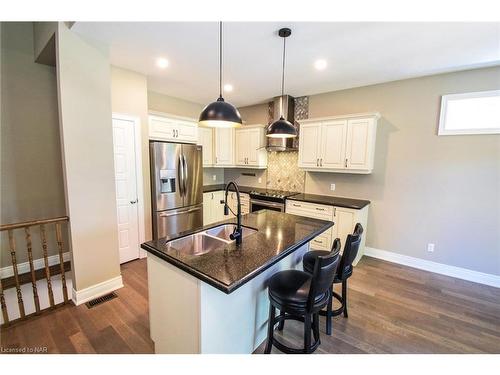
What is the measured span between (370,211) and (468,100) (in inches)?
77.6

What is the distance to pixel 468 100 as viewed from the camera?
2967 mm

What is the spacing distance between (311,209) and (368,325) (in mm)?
1826

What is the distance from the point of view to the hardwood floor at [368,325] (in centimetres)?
189

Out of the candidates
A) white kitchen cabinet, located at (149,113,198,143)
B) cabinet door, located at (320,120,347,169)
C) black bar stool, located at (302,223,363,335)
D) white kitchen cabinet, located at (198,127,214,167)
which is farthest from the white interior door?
cabinet door, located at (320,120,347,169)

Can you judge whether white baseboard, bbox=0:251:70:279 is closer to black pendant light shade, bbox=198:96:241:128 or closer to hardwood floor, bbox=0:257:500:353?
hardwood floor, bbox=0:257:500:353

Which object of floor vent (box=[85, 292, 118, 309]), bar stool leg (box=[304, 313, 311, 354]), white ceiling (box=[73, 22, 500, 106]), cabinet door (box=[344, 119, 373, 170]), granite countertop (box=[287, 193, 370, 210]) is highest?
white ceiling (box=[73, 22, 500, 106])

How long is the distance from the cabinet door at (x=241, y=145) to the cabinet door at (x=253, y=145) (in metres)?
0.06

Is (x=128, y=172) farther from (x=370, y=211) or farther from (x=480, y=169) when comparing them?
(x=480, y=169)

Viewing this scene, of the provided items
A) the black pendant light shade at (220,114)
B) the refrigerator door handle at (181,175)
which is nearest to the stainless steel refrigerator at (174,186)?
the refrigerator door handle at (181,175)

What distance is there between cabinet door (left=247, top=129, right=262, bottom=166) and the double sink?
272cm

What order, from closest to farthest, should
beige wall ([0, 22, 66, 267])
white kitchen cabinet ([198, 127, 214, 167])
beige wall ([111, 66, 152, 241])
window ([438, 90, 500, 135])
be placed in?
beige wall ([0, 22, 66, 267]) → window ([438, 90, 500, 135]) → beige wall ([111, 66, 152, 241]) → white kitchen cabinet ([198, 127, 214, 167])

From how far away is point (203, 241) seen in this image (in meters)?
2.03

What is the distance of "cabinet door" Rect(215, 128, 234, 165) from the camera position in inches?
194
